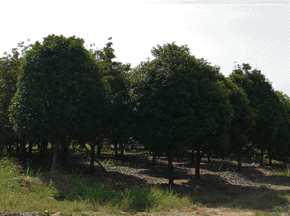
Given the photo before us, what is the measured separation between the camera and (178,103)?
11.7 metres

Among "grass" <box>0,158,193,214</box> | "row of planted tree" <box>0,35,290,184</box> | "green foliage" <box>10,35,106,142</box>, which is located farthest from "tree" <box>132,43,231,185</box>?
"grass" <box>0,158,193,214</box>

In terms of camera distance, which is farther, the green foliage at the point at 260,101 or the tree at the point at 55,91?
the green foliage at the point at 260,101

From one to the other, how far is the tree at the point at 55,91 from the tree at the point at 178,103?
2.57m

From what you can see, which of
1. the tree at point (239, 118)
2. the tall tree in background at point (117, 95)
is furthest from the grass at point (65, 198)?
the tree at point (239, 118)

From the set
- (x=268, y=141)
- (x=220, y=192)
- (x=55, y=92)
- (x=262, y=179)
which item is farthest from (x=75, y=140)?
(x=268, y=141)

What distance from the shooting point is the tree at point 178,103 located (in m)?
11.6

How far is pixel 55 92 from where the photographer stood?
429 inches

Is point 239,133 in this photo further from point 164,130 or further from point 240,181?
point 164,130

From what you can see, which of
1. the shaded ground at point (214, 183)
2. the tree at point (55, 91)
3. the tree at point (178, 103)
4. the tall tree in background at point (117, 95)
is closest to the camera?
the shaded ground at point (214, 183)

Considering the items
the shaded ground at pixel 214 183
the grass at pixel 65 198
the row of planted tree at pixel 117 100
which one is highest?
the row of planted tree at pixel 117 100

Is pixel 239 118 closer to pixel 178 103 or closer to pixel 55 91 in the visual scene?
pixel 178 103

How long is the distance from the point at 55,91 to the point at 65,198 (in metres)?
4.62

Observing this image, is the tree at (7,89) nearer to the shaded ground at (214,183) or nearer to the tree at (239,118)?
the shaded ground at (214,183)

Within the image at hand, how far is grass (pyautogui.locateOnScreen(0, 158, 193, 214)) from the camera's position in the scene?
23.1ft
